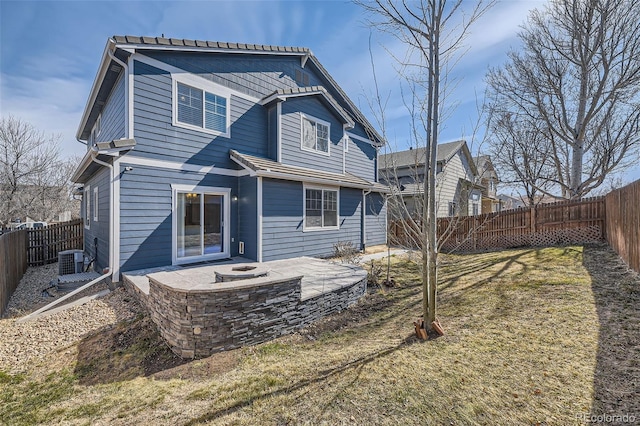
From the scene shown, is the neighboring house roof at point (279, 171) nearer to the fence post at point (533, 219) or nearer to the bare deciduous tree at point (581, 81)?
the bare deciduous tree at point (581, 81)

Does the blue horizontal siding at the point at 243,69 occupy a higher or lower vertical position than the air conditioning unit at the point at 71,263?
higher

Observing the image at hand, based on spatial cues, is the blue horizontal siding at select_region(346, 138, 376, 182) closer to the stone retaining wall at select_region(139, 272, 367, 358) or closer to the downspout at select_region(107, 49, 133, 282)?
the downspout at select_region(107, 49, 133, 282)

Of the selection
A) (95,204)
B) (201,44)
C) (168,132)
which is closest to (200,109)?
(168,132)

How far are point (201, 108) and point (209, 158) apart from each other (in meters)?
1.48

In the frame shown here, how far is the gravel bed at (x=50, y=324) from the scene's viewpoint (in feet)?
14.0

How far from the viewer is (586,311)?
4.39 m

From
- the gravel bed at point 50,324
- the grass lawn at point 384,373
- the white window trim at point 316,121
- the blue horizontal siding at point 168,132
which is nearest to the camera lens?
the grass lawn at point 384,373

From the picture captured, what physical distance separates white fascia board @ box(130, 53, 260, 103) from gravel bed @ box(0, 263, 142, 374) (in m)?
5.72

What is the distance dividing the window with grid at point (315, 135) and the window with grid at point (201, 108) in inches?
120

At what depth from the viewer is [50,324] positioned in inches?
201

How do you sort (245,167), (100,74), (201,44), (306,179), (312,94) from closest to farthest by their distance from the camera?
(100,74), (201,44), (245,167), (306,179), (312,94)

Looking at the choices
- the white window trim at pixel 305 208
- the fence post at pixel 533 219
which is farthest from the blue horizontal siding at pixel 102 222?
the fence post at pixel 533 219

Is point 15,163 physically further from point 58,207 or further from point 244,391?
point 244,391

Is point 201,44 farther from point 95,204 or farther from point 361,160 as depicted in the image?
point 361,160
